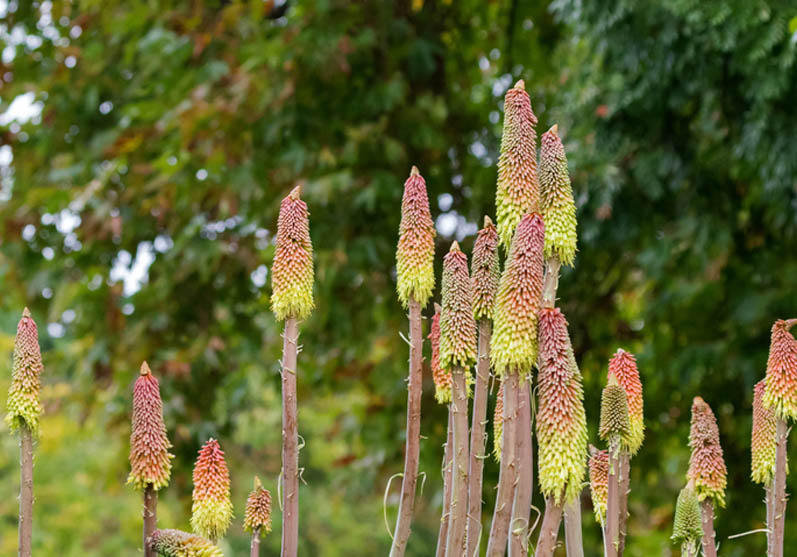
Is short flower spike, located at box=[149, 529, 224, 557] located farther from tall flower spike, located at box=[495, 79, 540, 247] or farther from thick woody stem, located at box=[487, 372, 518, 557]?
tall flower spike, located at box=[495, 79, 540, 247]

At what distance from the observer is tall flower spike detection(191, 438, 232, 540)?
149cm

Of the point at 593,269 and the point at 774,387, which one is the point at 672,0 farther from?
the point at 774,387

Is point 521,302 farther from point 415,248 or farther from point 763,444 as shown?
point 763,444

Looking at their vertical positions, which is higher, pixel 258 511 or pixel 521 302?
pixel 521 302

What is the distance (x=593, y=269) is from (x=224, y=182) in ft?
8.18

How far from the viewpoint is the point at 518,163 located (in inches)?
59.9

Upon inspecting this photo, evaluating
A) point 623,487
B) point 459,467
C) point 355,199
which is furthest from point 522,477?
point 355,199

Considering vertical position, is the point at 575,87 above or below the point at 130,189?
above

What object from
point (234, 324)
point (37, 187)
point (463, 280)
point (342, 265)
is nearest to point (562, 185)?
point (463, 280)

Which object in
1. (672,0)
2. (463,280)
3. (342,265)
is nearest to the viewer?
(463,280)

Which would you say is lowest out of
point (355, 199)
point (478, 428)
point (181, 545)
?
point (181, 545)

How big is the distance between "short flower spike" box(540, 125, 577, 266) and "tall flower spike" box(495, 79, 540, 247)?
32 millimetres

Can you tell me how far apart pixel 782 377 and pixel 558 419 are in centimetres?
52

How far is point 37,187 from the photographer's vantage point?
22.1 feet
